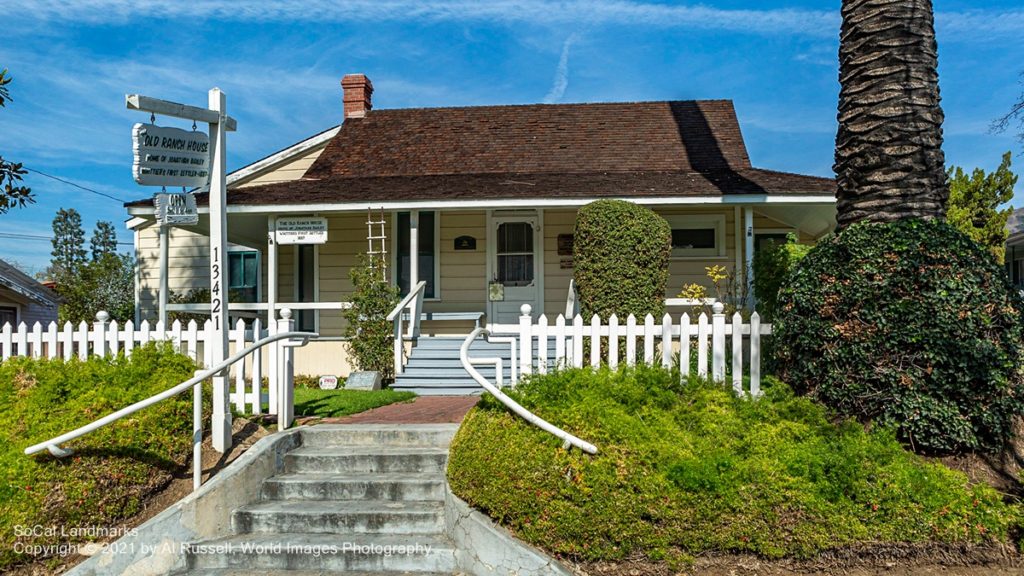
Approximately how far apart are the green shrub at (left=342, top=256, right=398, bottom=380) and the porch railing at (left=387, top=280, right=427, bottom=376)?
0.16 meters

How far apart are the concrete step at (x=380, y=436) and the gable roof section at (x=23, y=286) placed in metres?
14.7

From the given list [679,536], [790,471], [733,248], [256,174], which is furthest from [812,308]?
[256,174]

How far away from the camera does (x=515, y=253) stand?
15.0 m

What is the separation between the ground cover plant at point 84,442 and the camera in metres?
5.64

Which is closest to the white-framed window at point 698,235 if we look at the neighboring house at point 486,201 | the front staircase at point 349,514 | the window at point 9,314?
the neighboring house at point 486,201

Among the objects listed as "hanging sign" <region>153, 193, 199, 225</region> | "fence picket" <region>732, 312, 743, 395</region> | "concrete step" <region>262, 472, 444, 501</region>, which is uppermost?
"hanging sign" <region>153, 193, 199, 225</region>

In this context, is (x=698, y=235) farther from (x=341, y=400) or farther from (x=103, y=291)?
(x=103, y=291)

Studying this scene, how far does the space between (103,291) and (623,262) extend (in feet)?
38.9

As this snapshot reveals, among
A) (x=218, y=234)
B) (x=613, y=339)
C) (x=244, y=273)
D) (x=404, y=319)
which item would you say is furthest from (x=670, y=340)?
(x=244, y=273)

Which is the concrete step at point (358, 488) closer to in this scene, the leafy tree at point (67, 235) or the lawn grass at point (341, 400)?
the lawn grass at point (341, 400)

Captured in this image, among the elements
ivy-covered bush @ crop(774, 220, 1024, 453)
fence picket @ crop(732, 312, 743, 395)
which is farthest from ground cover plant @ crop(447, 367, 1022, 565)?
fence picket @ crop(732, 312, 743, 395)

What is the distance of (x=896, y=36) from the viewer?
22.2ft

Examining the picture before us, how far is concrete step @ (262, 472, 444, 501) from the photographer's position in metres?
6.38

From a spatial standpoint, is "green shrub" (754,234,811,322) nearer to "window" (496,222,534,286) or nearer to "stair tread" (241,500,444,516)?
"window" (496,222,534,286)
